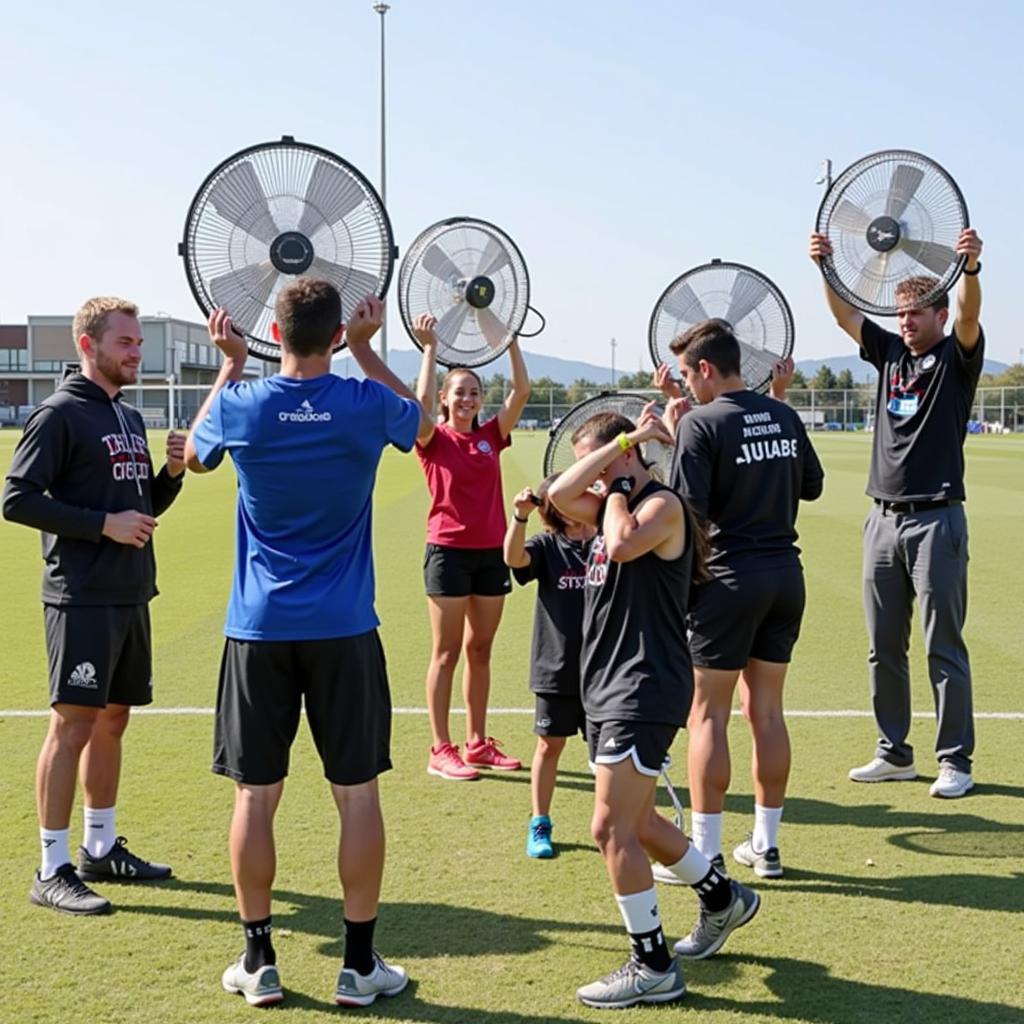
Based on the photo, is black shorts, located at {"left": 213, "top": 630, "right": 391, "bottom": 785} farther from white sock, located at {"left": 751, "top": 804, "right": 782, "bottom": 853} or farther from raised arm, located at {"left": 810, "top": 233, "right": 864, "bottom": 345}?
raised arm, located at {"left": 810, "top": 233, "right": 864, "bottom": 345}

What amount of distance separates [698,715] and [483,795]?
1.73 metres

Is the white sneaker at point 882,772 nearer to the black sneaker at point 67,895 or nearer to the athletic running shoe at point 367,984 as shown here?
the athletic running shoe at point 367,984

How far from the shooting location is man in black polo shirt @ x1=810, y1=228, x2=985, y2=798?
6.82 meters

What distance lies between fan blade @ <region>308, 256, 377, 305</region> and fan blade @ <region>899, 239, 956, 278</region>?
10.3 feet

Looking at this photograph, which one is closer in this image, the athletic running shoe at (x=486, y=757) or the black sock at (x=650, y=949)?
the black sock at (x=650, y=949)

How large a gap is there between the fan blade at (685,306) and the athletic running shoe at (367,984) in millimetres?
3920

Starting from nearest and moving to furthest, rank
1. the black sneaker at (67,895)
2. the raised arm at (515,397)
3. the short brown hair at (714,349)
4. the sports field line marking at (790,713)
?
the black sneaker at (67,895), the short brown hair at (714,349), the raised arm at (515,397), the sports field line marking at (790,713)

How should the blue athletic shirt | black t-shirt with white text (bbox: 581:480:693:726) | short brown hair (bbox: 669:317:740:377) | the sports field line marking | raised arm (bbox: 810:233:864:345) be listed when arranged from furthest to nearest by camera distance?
the sports field line marking < raised arm (bbox: 810:233:864:345) < short brown hair (bbox: 669:317:740:377) < black t-shirt with white text (bbox: 581:480:693:726) < the blue athletic shirt

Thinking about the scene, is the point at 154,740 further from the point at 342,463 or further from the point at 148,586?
the point at 342,463

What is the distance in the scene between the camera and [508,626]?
11797 mm

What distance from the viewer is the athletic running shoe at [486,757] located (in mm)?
7199

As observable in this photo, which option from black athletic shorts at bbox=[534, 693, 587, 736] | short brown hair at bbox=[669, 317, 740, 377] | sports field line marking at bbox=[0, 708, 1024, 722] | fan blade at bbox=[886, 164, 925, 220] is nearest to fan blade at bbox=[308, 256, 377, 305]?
short brown hair at bbox=[669, 317, 740, 377]

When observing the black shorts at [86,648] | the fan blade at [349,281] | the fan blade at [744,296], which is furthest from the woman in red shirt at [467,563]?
the fan blade at [349,281]

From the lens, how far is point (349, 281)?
193 inches
